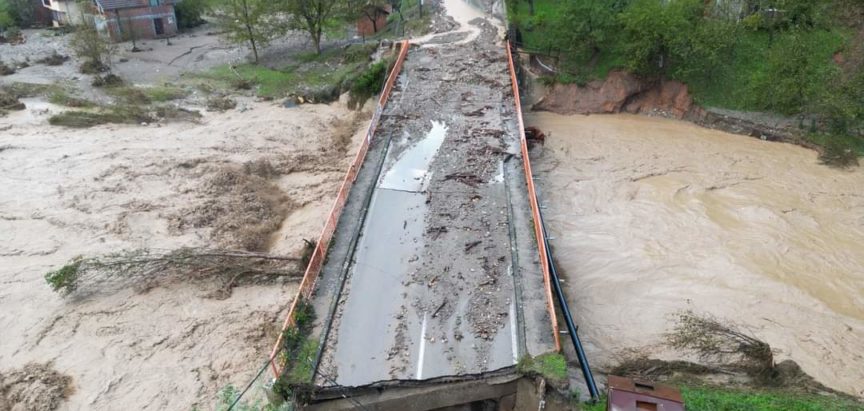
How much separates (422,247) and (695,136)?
52.2 feet

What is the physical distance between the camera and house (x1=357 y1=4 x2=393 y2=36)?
35.6m

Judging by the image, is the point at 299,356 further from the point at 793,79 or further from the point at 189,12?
the point at 189,12

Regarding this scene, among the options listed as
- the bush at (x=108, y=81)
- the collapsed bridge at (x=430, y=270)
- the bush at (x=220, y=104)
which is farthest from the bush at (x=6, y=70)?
the collapsed bridge at (x=430, y=270)

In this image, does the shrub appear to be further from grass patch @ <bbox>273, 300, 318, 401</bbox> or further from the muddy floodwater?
grass patch @ <bbox>273, 300, 318, 401</bbox>

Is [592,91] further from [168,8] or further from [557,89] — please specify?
[168,8]

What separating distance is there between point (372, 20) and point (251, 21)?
24.7 ft

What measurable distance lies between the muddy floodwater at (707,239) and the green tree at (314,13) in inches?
623

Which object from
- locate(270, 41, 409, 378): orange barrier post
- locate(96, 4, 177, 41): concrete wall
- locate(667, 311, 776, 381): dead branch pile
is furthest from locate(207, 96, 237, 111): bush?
locate(667, 311, 776, 381): dead branch pile

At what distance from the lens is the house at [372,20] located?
35562 mm

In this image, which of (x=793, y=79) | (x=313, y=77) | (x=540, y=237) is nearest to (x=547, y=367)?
(x=540, y=237)

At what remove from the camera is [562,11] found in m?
26.1

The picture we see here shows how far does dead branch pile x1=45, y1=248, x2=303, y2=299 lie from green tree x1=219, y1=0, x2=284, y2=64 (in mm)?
21099

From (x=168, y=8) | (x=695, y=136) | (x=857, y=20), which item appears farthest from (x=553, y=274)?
(x=168, y=8)

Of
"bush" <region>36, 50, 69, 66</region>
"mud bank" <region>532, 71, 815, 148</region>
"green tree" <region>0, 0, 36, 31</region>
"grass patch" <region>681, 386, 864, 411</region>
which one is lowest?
"grass patch" <region>681, 386, 864, 411</region>
